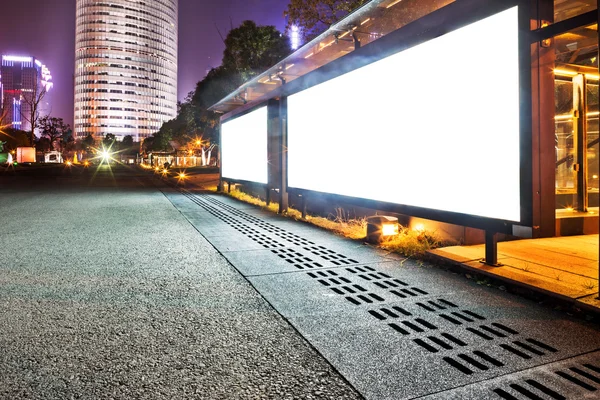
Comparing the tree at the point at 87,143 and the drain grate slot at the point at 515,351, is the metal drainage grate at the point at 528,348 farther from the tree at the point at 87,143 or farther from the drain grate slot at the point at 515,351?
the tree at the point at 87,143

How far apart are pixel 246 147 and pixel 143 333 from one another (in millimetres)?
9910

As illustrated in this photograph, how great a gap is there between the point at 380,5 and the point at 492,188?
3.16 metres

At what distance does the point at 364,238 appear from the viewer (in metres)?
6.06

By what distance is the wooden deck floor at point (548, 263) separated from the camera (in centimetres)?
331

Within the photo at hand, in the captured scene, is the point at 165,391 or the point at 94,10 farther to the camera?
the point at 94,10

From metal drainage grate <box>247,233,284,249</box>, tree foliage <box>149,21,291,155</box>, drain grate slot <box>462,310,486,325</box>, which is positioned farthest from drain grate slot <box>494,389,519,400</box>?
tree foliage <box>149,21,291,155</box>

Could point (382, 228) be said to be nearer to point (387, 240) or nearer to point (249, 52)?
point (387, 240)

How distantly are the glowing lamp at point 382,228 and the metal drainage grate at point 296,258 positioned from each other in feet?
3.93

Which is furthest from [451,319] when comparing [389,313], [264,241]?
[264,241]

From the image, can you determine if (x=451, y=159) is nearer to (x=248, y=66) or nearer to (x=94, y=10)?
(x=248, y=66)

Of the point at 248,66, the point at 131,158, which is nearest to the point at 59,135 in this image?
the point at 131,158

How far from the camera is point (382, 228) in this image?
18.2ft

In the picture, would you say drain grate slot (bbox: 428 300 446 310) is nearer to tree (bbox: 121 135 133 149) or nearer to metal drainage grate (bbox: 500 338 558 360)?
metal drainage grate (bbox: 500 338 558 360)

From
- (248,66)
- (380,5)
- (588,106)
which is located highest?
(248,66)
